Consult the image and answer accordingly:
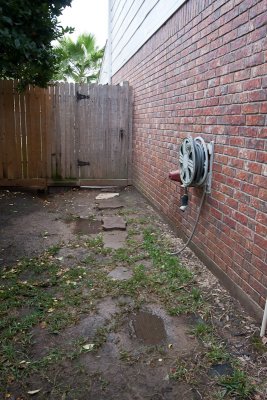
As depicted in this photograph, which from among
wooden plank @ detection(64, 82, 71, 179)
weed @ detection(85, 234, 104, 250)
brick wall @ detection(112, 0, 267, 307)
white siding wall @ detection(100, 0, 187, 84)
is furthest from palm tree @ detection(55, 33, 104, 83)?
weed @ detection(85, 234, 104, 250)

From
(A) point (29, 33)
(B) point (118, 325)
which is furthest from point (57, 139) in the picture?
(B) point (118, 325)

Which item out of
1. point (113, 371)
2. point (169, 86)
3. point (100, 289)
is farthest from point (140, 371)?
point (169, 86)

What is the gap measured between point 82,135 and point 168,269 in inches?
174

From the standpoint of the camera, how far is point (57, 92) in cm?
650

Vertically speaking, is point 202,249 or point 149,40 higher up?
point 149,40

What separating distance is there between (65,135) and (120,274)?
14.3ft

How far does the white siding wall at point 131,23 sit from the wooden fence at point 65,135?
110cm

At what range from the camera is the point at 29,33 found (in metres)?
4.11

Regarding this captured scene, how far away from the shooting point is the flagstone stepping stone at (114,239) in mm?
3753

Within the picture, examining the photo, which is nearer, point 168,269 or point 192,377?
point 192,377

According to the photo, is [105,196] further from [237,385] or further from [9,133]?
[237,385]

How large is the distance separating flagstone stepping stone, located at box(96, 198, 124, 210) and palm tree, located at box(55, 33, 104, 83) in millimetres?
10539

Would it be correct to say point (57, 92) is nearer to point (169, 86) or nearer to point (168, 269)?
point (169, 86)

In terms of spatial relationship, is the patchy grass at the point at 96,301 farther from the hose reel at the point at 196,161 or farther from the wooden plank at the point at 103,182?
the wooden plank at the point at 103,182
